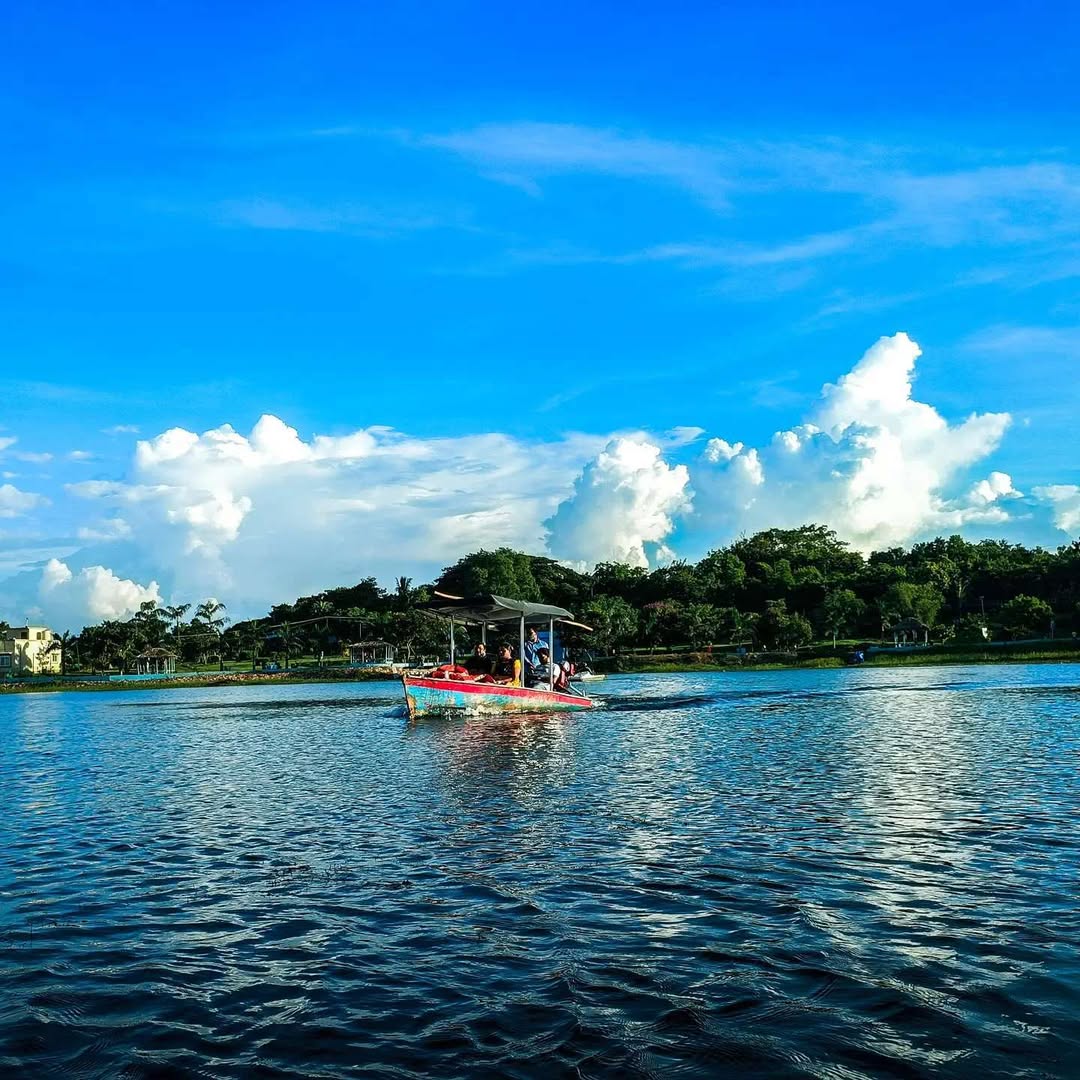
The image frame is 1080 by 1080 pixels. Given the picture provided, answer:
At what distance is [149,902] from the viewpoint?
12.1 meters

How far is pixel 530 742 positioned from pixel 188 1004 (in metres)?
22.9

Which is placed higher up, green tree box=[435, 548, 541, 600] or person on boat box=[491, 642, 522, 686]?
green tree box=[435, 548, 541, 600]

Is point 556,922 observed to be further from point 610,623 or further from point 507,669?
point 610,623

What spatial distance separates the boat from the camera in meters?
40.3

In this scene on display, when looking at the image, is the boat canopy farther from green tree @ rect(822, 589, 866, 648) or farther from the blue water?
green tree @ rect(822, 589, 866, 648)

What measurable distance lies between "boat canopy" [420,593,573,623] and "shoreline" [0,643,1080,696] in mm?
60802

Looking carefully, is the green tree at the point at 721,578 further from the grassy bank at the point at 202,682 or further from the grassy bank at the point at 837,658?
the grassy bank at the point at 202,682

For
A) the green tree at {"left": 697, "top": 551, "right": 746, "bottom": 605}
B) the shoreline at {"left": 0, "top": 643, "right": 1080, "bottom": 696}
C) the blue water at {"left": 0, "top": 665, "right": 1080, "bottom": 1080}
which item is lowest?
the shoreline at {"left": 0, "top": 643, "right": 1080, "bottom": 696}

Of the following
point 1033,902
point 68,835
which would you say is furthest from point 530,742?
point 1033,902

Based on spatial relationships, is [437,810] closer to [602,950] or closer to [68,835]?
[68,835]

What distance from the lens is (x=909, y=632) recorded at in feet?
434

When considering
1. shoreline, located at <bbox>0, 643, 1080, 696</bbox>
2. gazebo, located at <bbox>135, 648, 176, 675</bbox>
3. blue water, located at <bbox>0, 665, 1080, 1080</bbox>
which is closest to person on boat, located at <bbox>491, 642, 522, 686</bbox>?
blue water, located at <bbox>0, 665, 1080, 1080</bbox>

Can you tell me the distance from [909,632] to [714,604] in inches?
1169

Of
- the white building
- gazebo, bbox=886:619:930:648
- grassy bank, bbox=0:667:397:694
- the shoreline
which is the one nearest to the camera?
the shoreline
